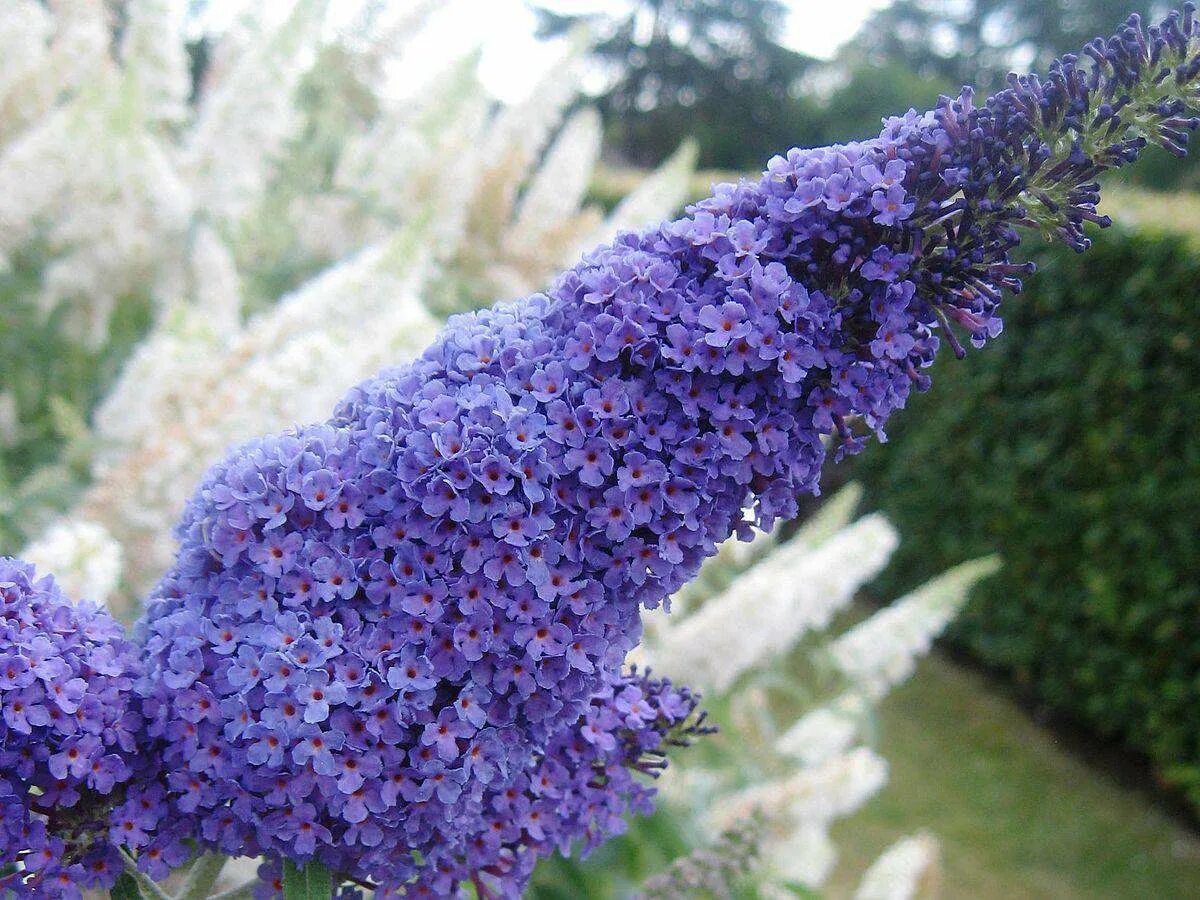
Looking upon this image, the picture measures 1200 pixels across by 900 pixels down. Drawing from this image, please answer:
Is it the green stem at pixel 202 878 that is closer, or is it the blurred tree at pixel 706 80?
the green stem at pixel 202 878

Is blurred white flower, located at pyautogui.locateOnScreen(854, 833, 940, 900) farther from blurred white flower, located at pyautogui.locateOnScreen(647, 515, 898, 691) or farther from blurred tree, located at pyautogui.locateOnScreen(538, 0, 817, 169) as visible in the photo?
blurred tree, located at pyautogui.locateOnScreen(538, 0, 817, 169)

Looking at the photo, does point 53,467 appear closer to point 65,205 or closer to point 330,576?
point 65,205

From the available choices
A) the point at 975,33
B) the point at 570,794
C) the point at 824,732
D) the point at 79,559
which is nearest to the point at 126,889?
the point at 570,794

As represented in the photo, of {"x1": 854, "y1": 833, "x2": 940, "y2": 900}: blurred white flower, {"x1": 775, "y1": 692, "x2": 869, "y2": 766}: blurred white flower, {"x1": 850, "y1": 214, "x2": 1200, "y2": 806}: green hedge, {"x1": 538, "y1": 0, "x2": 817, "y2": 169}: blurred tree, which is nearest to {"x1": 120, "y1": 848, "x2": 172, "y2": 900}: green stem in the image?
{"x1": 775, "y1": 692, "x2": 869, "y2": 766}: blurred white flower

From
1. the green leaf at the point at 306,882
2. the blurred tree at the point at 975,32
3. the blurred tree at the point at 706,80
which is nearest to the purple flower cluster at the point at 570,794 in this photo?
the green leaf at the point at 306,882

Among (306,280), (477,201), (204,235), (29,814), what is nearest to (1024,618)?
(477,201)

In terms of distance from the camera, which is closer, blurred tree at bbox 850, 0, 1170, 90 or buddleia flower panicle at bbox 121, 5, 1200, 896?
buddleia flower panicle at bbox 121, 5, 1200, 896

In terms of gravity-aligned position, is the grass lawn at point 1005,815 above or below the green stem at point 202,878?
below

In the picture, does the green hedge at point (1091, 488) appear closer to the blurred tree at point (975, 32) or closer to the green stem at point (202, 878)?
the green stem at point (202, 878)
